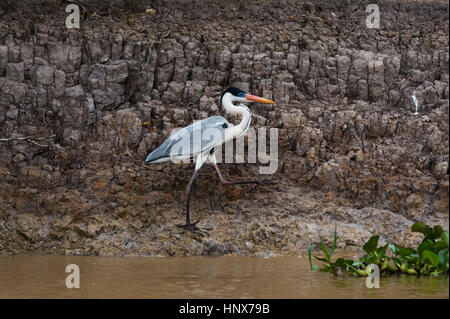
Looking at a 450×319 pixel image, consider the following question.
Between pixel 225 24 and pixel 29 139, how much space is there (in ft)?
12.3

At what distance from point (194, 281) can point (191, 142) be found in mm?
2775

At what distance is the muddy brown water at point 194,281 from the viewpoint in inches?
232

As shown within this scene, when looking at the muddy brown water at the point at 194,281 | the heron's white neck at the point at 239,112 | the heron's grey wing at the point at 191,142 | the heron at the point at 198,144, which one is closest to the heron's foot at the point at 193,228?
the heron at the point at 198,144

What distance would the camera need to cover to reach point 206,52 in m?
10.7

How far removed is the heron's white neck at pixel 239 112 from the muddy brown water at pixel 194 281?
1827 millimetres

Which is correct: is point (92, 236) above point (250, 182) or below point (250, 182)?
below

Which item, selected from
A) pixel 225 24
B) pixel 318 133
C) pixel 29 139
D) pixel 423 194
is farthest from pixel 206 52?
pixel 423 194

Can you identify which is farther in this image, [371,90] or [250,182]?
[371,90]

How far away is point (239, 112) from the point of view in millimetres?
9320

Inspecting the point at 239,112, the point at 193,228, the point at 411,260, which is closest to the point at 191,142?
the point at 239,112

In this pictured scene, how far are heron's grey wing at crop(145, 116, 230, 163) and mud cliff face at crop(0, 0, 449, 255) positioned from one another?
26.4 inches

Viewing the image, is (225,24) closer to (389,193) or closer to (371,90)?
(371,90)

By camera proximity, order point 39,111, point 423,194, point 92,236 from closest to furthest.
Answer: point 92,236 → point 423,194 → point 39,111

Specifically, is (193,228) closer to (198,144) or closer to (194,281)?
(198,144)
